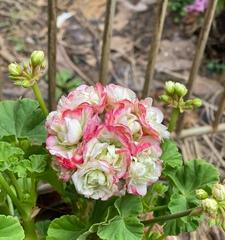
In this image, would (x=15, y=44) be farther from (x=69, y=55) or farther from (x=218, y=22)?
(x=218, y=22)

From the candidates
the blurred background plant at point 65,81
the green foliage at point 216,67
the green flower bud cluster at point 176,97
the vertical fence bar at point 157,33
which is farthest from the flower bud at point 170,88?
the green foliage at point 216,67

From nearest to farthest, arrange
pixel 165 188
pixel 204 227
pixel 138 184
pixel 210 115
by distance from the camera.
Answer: pixel 138 184 < pixel 165 188 < pixel 204 227 < pixel 210 115

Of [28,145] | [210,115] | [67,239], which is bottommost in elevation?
[210,115]

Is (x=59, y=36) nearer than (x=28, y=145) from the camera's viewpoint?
No

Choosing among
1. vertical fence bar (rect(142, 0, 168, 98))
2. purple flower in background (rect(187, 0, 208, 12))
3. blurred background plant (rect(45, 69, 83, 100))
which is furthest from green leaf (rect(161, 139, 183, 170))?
purple flower in background (rect(187, 0, 208, 12))

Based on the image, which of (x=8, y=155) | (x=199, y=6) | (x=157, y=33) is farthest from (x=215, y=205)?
(x=199, y=6)

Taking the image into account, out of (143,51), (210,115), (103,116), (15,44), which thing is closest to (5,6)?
(15,44)

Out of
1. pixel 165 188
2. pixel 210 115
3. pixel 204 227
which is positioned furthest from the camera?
pixel 210 115

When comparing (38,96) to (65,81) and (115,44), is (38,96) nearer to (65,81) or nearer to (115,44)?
(65,81)
